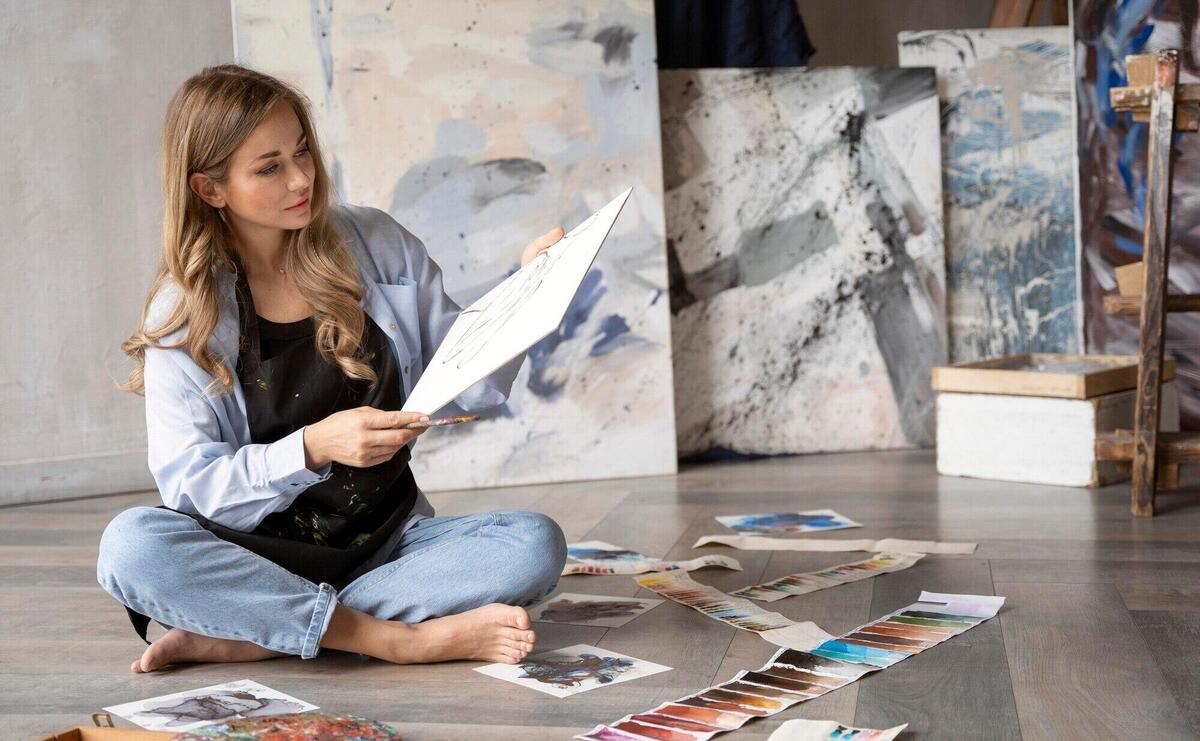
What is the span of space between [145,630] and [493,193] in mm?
1751

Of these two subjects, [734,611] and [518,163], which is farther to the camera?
[518,163]

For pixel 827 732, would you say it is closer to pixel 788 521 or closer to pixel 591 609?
pixel 591 609

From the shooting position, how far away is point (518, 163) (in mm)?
3387

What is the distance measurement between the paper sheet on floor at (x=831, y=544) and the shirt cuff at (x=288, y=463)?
3.57ft

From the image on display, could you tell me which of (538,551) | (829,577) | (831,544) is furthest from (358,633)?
(831,544)

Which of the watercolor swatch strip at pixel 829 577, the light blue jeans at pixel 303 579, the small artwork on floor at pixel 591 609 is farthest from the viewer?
the watercolor swatch strip at pixel 829 577

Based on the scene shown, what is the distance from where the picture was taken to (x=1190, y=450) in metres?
2.82

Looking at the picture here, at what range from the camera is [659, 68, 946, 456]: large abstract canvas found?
3.72 m

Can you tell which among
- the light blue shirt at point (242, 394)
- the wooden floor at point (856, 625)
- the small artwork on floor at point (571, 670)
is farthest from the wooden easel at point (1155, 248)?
the light blue shirt at point (242, 394)

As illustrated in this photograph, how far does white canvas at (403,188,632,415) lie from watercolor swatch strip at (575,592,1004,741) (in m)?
0.48

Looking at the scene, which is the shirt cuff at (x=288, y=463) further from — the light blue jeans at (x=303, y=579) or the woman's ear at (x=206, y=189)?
the woman's ear at (x=206, y=189)

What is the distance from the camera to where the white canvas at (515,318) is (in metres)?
1.56

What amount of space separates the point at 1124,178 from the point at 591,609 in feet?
7.69

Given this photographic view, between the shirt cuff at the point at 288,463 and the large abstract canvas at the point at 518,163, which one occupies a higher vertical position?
the large abstract canvas at the point at 518,163
